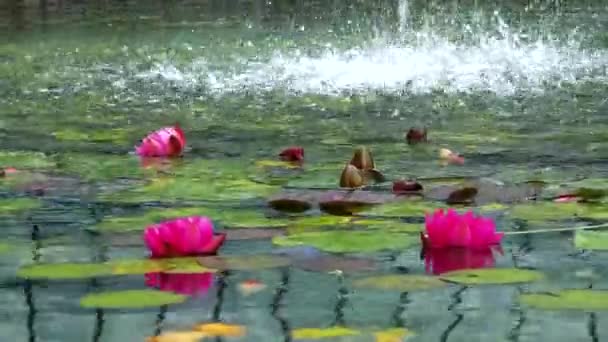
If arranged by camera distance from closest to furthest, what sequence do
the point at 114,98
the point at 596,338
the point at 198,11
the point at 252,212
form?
the point at 596,338, the point at 252,212, the point at 114,98, the point at 198,11

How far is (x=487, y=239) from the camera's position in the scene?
191cm

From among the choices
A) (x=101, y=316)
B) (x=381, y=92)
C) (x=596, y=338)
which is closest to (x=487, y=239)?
(x=596, y=338)

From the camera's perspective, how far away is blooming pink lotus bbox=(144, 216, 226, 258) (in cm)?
185

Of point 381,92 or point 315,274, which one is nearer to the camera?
point 315,274

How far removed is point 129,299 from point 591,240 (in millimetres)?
712

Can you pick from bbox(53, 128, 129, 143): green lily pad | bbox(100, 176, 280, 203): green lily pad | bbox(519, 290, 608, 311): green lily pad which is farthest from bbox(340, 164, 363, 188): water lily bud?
bbox(53, 128, 129, 143): green lily pad

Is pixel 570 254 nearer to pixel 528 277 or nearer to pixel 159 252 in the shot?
pixel 528 277

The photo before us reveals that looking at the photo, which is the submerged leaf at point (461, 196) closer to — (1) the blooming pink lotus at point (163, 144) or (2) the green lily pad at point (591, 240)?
(2) the green lily pad at point (591, 240)

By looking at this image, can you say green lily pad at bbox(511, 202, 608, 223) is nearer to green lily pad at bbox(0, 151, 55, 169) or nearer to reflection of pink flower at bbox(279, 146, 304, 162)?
reflection of pink flower at bbox(279, 146, 304, 162)

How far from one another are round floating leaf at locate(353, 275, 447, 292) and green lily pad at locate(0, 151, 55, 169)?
1.30 meters

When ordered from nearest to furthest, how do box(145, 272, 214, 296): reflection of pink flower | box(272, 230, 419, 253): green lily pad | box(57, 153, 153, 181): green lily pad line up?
box(145, 272, 214, 296): reflection of pink flower → box(272, 230, 419, 253): green lily pad → box(57, 153, 153, 181): green lily pad

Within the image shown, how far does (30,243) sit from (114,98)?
2536 millimetres

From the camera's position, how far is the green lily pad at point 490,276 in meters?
1.77

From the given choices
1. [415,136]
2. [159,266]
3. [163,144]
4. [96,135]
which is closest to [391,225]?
[159,266]
